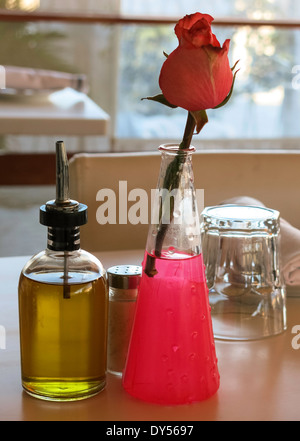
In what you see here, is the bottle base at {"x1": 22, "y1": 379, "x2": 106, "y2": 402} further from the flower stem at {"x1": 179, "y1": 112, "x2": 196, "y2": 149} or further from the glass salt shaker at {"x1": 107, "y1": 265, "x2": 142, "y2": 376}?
the flower stem at {"x1": 179, "y1": 112, "x2": 196, "y2": 149}

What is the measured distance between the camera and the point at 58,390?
1.83 ft

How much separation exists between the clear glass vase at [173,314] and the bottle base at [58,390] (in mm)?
42

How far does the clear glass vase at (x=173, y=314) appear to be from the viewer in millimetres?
549

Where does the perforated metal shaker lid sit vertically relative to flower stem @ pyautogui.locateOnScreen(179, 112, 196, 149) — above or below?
below

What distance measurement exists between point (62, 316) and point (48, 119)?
134 cm

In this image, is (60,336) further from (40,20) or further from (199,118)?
(40,20)

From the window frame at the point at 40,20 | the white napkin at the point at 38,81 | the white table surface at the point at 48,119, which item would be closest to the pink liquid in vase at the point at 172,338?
the white table surface at the point at 48,119

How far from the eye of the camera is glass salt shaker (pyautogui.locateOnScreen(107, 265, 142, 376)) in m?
0.61

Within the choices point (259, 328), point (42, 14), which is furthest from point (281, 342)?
point (42, 14)

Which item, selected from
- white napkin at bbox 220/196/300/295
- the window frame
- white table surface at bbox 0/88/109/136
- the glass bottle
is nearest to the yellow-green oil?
the glass bottle

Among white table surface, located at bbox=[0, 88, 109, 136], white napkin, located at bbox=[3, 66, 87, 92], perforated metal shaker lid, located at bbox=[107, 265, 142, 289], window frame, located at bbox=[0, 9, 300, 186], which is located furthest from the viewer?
window frame, located at bbox=[0, 9, 300, 186]

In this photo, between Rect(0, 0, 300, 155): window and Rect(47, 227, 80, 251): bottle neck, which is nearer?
Rect(47, 227, 80, 251): bottle neck

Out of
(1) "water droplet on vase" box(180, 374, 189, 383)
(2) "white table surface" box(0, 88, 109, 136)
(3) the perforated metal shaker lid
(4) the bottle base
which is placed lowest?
(4) the bottle base

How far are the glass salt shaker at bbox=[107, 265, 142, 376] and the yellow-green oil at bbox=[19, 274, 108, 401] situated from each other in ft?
0.15
